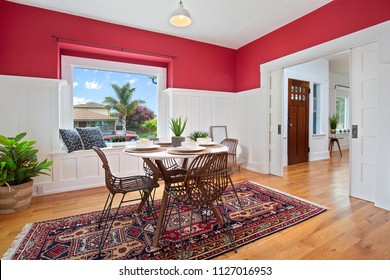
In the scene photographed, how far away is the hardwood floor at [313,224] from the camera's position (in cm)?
163

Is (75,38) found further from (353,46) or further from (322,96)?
(322,96)

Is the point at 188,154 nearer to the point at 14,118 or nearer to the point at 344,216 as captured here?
the point at 344,216

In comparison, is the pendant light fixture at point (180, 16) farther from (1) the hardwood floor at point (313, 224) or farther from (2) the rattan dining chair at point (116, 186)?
(1) the hardwood floor at point (313, 224)

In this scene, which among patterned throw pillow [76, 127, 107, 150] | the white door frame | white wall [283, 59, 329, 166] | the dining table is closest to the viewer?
the dining table

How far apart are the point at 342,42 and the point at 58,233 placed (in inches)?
166

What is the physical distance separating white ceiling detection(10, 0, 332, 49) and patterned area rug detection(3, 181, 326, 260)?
2.93 meters

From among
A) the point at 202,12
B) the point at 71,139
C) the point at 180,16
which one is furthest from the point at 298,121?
the point at 71,139

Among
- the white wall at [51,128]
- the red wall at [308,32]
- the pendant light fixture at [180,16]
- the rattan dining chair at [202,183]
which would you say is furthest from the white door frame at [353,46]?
the white wall at [51,128]

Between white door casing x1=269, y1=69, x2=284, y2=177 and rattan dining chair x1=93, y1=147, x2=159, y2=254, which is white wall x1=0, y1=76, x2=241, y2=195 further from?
white door casing x1=269, y1=69, x2=284, y2=177

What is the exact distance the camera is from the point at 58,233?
1.96 m

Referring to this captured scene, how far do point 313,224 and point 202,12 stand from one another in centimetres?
337

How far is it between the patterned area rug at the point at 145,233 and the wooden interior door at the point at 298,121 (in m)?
2.85

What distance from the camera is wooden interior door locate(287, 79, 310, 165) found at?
5125 millimetres

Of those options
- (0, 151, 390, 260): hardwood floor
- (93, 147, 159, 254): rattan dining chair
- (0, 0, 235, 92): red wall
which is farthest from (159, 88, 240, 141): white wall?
(93, 147, 159, 254): rattan dining chair
